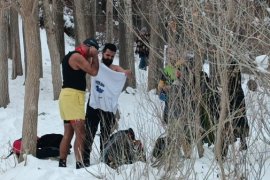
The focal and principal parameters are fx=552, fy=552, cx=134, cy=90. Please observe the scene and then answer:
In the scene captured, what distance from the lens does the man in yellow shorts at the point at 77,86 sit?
6285 millimetres

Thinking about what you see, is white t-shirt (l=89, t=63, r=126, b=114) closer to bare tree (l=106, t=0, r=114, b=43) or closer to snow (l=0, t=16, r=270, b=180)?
snow (l=0, t=16, r=270, b=180)

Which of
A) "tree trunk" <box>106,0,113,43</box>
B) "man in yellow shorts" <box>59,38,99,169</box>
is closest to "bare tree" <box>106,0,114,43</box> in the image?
"tree trunk" <box>106,0,113,43</box>

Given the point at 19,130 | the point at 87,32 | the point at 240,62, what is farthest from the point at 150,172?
the point at 87,32

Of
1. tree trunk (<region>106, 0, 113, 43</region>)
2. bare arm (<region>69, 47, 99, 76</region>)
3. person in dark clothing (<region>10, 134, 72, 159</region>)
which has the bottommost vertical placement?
person in dark clothing (<region>10, 134, 72, 159</region>)

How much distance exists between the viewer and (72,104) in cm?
639

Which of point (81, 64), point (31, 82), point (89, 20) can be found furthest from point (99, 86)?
point (89, 20)

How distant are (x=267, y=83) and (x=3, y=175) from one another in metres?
3.45

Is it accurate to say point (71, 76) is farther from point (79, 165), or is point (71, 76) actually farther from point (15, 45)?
point (15, 45)

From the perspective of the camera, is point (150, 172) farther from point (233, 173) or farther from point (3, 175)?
point (3, 175)

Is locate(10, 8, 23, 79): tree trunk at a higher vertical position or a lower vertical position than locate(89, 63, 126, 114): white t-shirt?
higher

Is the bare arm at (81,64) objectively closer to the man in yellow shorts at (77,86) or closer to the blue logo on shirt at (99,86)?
the man in yellow shorts at (77,86)

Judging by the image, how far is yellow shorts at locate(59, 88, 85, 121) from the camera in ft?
20.9

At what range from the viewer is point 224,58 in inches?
173

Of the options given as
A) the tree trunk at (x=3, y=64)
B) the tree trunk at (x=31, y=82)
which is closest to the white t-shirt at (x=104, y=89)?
the tree trunk at (x=31, y=82)
